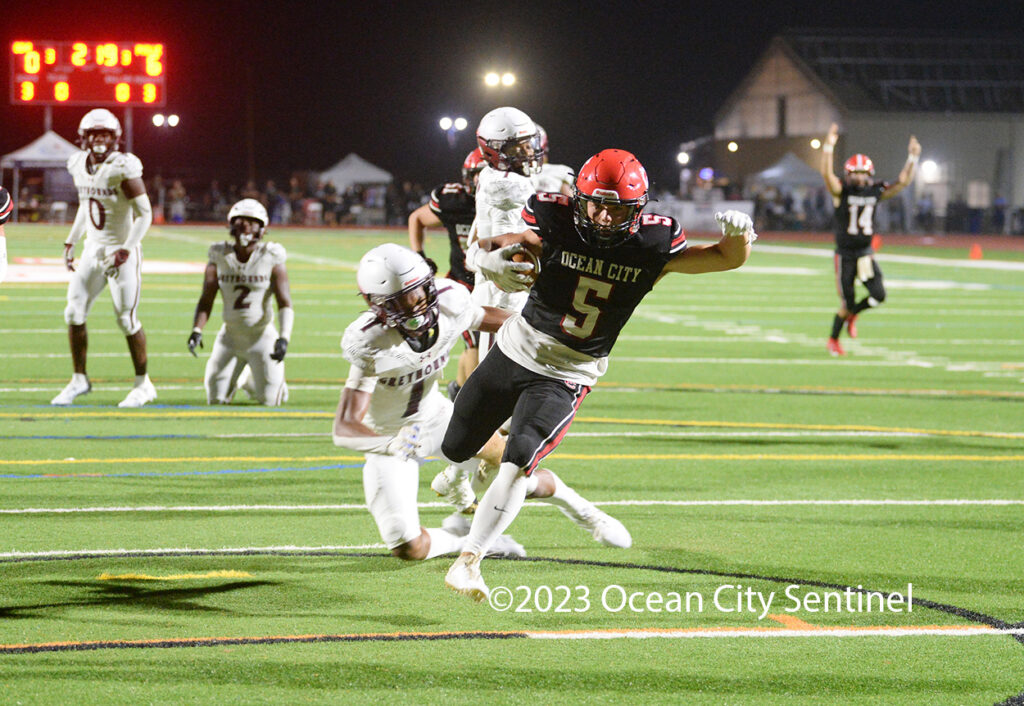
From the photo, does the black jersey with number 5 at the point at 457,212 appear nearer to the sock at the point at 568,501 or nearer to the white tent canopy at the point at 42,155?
the sock at the point at 568,501

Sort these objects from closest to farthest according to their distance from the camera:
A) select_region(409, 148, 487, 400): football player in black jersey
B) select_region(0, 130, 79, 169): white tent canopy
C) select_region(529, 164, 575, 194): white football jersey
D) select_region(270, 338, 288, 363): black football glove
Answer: select_region(529, 164, 575, 194): white football jersey → select_region(270, 338, 288, 363): black football glove → select_region(409, 148, 487, 400): football player in black jersey → select_region(0, 130, 79, 169): white tent canopy

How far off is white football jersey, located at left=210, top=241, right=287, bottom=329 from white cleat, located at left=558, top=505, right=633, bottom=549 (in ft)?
17.2

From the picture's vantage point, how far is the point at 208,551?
606cm

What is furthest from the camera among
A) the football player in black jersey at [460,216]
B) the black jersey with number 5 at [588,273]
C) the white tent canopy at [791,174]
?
the white tent canopy at [791,174]

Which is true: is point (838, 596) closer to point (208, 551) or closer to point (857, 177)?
point (208, 551)

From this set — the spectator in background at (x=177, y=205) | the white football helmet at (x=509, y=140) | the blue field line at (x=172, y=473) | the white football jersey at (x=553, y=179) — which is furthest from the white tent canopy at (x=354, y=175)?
the blue field line at (x=172, y=473)

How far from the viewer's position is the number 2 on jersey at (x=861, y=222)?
14664 millimetres

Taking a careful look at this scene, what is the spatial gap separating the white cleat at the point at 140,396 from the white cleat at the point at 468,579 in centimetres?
561

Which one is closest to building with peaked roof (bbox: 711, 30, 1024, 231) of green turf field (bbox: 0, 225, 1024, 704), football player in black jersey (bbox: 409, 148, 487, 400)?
green turf field (bbox: 0, 225, 1024, 704)

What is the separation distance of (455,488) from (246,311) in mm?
4890

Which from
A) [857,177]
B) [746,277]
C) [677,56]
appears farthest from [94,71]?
[677,56]

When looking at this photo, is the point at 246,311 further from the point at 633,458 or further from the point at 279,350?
the point at 633,458

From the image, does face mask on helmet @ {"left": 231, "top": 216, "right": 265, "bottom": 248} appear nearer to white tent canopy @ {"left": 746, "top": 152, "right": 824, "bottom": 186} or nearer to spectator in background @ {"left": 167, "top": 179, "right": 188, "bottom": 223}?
white tent canopy @ {"left": 746, "top": 152, "right": 824, "bottom": 186}

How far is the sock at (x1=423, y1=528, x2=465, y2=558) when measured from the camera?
5.69 meters
